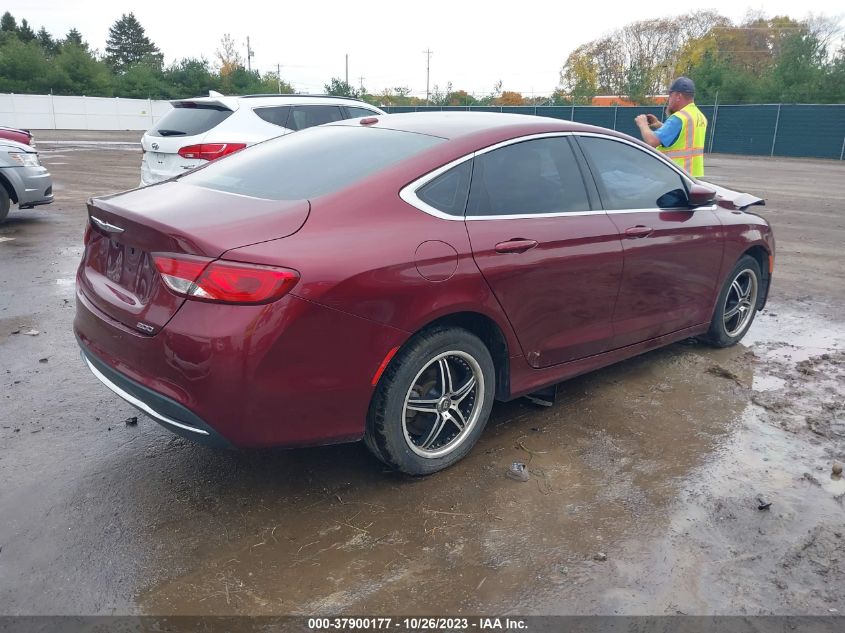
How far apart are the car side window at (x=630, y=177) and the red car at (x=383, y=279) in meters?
0.02

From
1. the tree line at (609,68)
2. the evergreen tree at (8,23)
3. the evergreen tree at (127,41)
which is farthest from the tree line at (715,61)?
the evergreen tree at (8,23)

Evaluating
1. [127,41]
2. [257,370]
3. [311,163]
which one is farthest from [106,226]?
[127,41]

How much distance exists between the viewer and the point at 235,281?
8.55 ft

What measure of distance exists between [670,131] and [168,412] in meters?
5.39

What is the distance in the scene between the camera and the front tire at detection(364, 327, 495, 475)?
3035mm

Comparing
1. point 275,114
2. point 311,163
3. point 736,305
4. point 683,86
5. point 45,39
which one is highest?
point 45,39

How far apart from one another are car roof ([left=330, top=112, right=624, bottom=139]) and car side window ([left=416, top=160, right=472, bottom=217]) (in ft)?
0.81

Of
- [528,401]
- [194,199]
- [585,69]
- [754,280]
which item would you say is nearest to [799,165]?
[754,280]

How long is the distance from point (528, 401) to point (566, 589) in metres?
1.76

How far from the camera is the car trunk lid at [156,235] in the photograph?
8.89ft

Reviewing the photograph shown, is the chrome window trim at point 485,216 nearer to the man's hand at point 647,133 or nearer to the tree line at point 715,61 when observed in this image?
the man's hand at point 647,133

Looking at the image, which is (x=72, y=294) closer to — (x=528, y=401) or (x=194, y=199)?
(x=194, y=199)

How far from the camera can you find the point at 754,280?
17.5ft

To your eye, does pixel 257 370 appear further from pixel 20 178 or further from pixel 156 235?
pixel 20 178
